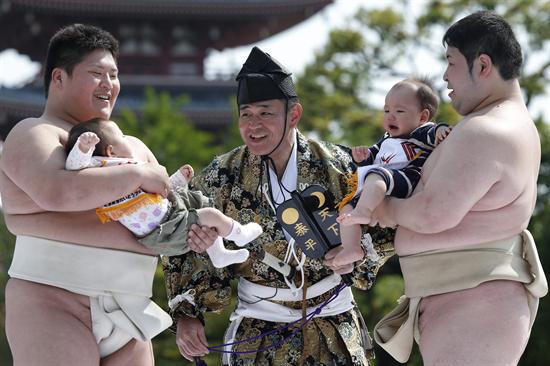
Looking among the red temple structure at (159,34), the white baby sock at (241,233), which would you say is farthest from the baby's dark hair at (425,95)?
the red temple structure at (159,34)

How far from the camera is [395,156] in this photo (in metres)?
3.36

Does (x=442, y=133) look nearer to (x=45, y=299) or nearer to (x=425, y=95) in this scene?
(x=425, y=95)

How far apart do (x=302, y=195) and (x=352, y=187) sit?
0.24 meters

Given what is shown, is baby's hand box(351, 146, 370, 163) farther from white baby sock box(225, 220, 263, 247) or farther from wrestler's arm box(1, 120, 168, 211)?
wrestler's arm box(1, 120, 168, 211)

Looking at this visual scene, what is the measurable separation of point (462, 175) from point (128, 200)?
1036mm

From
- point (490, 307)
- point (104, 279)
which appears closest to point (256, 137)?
point (104, 279)

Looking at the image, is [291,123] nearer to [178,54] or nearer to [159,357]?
[159,357]

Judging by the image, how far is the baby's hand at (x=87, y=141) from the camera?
9.84 ft

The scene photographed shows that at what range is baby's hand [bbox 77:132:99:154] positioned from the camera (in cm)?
300

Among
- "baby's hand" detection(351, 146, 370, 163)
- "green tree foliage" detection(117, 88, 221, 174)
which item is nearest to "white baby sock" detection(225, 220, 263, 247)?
"baby's hand" detection(351, 146, 370, 163)

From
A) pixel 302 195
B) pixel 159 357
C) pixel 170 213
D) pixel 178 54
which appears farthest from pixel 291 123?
pixel 178 54

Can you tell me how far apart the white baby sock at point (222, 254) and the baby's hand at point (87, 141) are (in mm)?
609

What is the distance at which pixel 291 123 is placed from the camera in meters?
3.82

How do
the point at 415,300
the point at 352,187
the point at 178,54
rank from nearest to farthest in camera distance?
the point at 415,300 < the point at 352,187 < the point at 178,54
